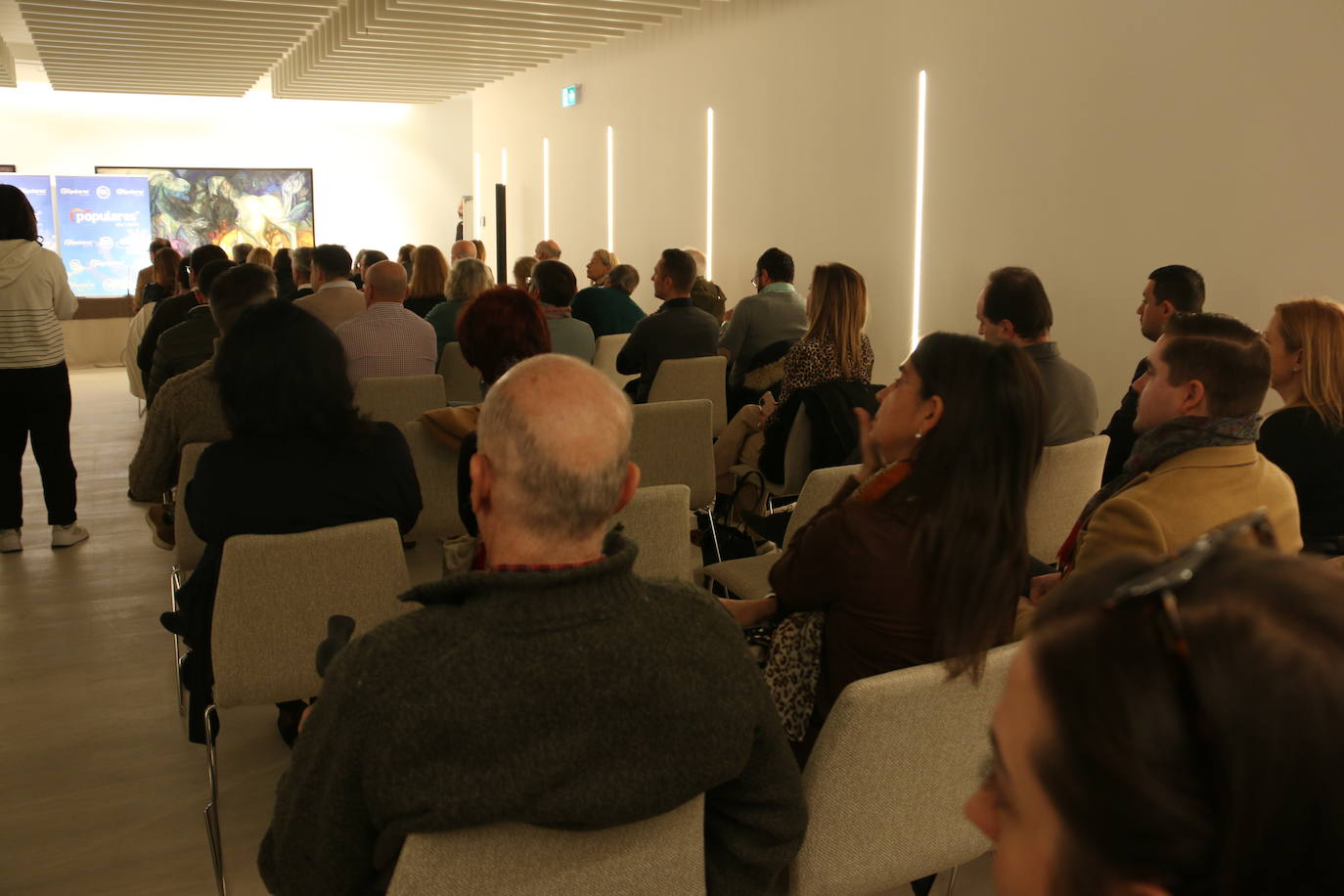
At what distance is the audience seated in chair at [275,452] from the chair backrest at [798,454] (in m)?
1.74

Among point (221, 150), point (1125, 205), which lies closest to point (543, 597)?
point (1125, 205)

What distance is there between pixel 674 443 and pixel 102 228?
1501cm

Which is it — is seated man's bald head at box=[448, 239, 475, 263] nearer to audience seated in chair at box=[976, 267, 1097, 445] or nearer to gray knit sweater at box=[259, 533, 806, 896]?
audience seated in chair at box=[976, 267, 1097, 445]

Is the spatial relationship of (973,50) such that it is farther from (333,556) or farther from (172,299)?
(333,556)

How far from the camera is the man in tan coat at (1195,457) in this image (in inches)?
84.4

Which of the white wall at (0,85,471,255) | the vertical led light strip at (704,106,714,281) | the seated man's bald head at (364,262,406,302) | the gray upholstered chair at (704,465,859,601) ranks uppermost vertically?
the white wall at (0,85,471,255)

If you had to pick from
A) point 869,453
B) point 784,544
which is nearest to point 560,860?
point 869,453

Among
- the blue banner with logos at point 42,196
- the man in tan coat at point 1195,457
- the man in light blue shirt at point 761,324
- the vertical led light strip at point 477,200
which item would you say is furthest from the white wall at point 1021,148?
the blue banner with logos at point 42,196

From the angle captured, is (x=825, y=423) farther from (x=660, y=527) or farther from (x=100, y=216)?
(x=100, y=216)

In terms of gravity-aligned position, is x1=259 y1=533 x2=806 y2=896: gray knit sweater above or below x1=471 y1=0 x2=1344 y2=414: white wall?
below

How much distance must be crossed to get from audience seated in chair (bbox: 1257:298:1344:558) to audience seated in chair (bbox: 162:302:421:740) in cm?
228

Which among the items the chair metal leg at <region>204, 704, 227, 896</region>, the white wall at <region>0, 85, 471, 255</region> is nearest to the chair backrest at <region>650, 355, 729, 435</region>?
the chair metal leg at <region>204, 704, 227, 896</region>

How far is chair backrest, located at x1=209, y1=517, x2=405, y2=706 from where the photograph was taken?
2.38m

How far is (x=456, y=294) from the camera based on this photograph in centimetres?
630
